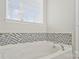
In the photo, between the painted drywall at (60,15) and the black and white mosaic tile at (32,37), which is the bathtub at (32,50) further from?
the painted drywall at (60,15)

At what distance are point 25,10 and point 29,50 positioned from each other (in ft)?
1.78

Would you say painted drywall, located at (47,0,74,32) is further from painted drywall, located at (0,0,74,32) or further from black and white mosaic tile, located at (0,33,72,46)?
black and white mosaic tile, located at (0,33,72,46)

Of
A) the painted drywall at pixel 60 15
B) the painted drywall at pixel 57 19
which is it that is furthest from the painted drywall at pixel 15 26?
the painted drywall at pixel 60 15

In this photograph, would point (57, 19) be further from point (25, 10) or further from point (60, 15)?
point (25, 10)

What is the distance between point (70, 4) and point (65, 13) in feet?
0.47

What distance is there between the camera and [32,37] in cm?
161

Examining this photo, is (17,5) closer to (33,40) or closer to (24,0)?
(24,0)

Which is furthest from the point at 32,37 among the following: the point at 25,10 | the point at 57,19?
the point at 57,19

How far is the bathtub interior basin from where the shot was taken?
1280 millimetres

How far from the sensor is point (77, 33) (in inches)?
68.6

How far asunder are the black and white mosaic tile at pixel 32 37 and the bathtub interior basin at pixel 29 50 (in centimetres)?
6

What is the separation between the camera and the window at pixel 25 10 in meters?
1.50

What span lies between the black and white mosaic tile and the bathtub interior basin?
0.18ft

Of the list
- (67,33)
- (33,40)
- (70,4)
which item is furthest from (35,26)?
(70,4)
